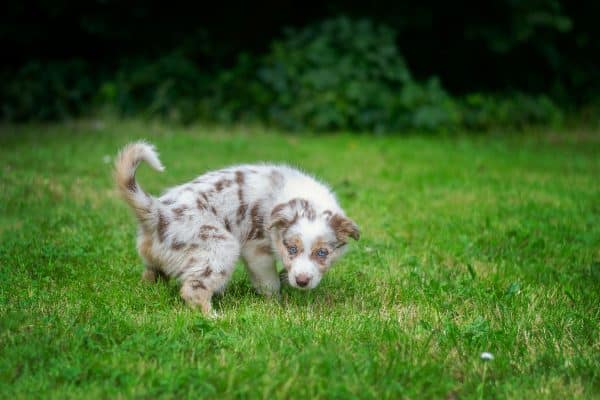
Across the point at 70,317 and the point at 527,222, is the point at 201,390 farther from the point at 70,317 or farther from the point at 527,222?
the point at 527,222

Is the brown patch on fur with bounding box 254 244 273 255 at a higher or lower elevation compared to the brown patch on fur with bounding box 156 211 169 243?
lower

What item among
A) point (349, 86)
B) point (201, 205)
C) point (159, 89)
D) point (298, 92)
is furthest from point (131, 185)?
point (159, 89)

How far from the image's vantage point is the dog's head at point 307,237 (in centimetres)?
491

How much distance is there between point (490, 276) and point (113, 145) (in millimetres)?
8009

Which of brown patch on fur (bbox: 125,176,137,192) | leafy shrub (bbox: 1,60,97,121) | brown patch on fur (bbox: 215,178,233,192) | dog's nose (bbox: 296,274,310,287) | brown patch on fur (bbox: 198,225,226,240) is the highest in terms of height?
brown patch on fur (bbox: 125,176,137,192)

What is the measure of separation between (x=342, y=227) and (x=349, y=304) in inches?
21.8

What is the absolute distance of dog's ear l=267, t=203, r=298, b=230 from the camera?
505cm

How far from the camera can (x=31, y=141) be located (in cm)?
1213

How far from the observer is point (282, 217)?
5.06m

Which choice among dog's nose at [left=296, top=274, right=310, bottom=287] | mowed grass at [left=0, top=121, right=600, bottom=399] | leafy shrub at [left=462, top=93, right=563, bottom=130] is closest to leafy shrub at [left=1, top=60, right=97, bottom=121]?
mowed grass at [left=0, top=121, right=600, bottom=399]

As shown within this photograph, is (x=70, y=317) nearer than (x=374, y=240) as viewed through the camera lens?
Yes

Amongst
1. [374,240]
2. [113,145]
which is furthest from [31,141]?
[374,240]

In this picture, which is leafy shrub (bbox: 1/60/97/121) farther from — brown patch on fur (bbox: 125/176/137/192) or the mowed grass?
brown patch on fur (bbox: 125/176/137/192)

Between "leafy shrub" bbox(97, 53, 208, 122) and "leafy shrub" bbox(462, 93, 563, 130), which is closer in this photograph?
"leafy shrub" bbox(462, 93, 563, 130)
